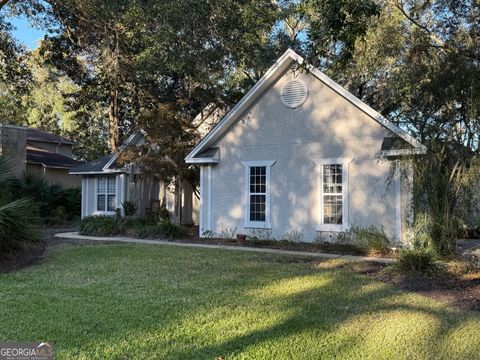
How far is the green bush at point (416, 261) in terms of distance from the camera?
950cm

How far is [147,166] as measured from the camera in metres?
18.0

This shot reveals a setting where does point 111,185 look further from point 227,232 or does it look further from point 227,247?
point 227,247

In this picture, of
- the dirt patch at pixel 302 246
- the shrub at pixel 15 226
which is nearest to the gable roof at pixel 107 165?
the dirt patch at pixel 302 246

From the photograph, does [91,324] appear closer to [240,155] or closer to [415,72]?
[415,72]

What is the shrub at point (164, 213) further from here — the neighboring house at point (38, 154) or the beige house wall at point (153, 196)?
the neighboring house at point (38, 154)

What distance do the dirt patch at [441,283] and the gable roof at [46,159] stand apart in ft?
77.1

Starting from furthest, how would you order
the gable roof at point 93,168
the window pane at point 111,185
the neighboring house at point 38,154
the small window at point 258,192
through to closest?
the neighboring house at point 38,154 < the window pane at point 111,185 < the gable roof at point 93,168 < the small window at point 258,192

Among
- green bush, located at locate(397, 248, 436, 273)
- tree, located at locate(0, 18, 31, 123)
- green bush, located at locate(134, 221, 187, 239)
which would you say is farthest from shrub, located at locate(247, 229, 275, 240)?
tree, located at locate(0, 18, 31, 123)

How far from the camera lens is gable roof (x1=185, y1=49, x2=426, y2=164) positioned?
512 inches

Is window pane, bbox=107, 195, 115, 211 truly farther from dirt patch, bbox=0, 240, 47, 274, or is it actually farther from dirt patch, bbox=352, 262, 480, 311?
dirt patch, bbox=352, 262, 480, 311

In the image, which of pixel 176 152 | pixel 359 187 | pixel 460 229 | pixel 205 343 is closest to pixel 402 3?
pixel 359 187

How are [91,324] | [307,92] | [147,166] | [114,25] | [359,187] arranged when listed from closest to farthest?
[91,324] < [359,187] < [307,92] < [114,25] < [147,166]

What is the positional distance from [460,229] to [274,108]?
7.27 metres

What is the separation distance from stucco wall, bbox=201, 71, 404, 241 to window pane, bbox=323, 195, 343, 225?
0.96 ft
